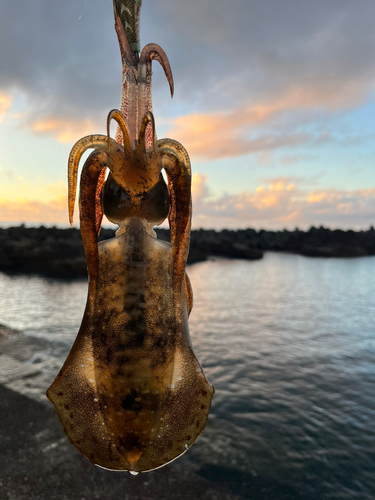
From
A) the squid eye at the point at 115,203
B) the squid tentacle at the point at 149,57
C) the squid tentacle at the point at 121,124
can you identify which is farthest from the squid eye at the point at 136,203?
the squid tentacle at the point at 149,57

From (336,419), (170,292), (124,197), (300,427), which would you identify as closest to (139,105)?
(124,197)

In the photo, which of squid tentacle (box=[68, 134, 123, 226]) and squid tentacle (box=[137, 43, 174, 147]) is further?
squid tentacle (box=[137, 43, 174, 147])

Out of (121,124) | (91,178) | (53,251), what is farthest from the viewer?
(53,251)

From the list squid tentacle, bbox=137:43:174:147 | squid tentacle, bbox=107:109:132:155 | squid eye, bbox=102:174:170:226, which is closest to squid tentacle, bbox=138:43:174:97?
squid tentacle, bbox=137:43:174:147

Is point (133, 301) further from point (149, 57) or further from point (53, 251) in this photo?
point (53, 251)

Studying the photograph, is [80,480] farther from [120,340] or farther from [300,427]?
[120,340]

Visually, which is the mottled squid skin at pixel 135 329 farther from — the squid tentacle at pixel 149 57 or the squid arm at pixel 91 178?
the squid tentacle at pixel 149 57

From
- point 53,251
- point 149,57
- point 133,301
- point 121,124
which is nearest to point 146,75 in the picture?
point 149,57

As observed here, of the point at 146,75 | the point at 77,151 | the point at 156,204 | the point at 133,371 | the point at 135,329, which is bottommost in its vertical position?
the point at 133,371

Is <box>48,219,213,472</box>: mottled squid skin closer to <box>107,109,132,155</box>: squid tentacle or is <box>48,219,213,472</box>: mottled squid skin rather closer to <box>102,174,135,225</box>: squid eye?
<box>102,174,135,225</box>: squid eye
